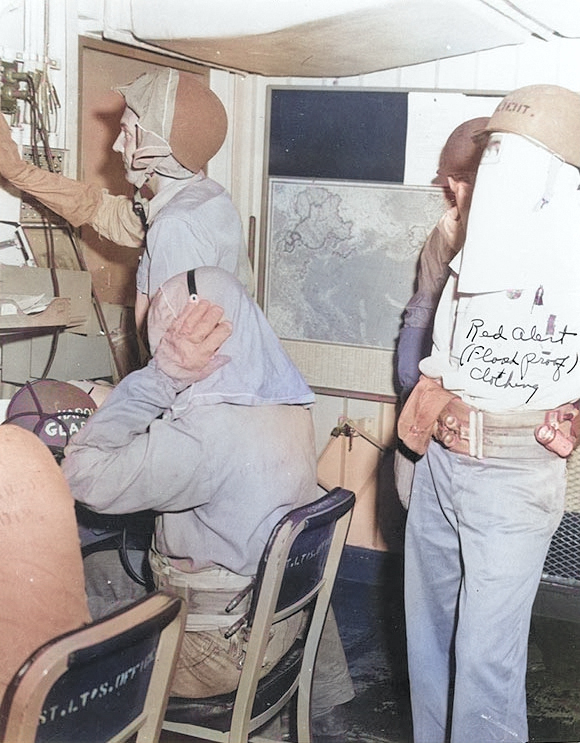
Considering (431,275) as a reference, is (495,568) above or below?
below

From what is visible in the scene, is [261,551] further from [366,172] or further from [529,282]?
[366,172]

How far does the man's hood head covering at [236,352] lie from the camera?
5.83 ft

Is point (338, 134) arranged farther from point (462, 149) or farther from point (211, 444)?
point (211, 444)

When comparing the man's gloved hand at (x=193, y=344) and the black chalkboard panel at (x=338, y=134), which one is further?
the black chalkboard panel at (x=338, y=134)

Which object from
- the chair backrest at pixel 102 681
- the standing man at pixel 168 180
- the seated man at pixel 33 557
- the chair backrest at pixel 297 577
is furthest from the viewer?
the standing man at pixel 168 180

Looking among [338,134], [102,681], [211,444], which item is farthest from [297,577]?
[338,134]

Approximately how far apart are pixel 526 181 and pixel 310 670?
1.15m

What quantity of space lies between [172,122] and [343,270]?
1.21m

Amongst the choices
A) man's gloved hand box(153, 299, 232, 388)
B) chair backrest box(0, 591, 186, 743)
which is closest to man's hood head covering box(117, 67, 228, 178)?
man's gloved hand box(153, 299, 232, 388)

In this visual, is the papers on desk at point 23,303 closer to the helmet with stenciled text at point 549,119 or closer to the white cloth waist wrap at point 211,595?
the white cloth waist wrap at point 211,595

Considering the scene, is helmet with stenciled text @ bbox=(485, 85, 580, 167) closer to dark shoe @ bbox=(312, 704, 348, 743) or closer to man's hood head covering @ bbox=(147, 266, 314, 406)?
man's hood head covering @ bbox=(147, 266, 314, 406)

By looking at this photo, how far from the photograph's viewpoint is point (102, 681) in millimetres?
1197

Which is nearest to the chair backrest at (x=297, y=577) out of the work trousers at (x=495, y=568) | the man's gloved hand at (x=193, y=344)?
the work trousers at (x=495, y=568)

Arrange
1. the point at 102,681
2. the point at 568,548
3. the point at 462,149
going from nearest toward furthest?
1. the point at 102,681
2. the point at 462,149
3. the point at 568,548
